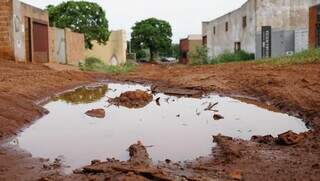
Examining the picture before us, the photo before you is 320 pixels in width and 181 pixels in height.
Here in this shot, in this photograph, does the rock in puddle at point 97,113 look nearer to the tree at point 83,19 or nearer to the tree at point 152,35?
the tree at point 83,19

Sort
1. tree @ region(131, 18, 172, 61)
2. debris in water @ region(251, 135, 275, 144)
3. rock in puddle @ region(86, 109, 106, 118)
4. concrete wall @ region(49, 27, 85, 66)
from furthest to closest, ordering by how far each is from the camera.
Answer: tree @ region(131, 18, 172, 61) → concrete wall @ region(49, 27, 85, 66) → rock in puddle @ region(86, 109, 106, 118) → debris in water @ region(251, 135, 275, 144)

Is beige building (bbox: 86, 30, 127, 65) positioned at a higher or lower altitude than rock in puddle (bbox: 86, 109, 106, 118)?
higher

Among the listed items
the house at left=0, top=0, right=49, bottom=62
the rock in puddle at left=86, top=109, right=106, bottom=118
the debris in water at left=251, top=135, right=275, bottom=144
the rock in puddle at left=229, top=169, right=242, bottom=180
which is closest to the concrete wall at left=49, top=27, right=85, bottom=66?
the house at left=0, top=0, right=49, bottom=62

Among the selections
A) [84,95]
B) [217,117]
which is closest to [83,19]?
[84,95]

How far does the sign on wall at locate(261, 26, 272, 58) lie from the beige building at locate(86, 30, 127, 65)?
19579 millimetres

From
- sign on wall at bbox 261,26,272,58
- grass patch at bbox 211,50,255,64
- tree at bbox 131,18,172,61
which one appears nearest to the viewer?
sign on wall at bbox 261,26,272,58

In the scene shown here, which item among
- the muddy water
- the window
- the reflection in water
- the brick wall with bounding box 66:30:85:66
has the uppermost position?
Result: the window

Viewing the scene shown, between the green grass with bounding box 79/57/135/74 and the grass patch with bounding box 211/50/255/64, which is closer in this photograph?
the green grass with bounding box 79/57/135/74

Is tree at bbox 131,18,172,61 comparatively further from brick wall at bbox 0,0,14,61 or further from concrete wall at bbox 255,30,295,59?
brick wall at bbox 0,0,14,61

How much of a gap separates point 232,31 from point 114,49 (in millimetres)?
14829

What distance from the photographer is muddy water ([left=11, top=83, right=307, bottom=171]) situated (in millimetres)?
6391

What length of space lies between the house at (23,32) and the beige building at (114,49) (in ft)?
69.0

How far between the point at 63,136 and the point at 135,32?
5542 cm

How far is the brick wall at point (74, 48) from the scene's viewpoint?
29.3 metres
